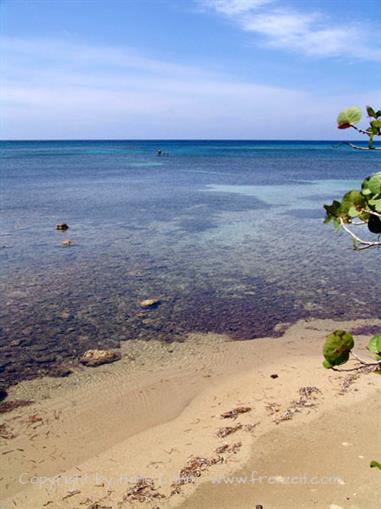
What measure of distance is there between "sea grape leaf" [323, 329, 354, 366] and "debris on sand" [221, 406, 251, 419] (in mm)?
6498

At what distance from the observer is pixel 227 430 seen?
25.6ft

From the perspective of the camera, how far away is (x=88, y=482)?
266 inches

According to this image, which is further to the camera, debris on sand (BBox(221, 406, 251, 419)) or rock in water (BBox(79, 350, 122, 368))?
rock in water (BBox(79, 350, 122, 368))

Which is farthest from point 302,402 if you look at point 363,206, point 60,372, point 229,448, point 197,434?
point 363,206

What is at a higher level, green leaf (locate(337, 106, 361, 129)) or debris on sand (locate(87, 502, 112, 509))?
green leaf (locate(337, 106, 361, 129))

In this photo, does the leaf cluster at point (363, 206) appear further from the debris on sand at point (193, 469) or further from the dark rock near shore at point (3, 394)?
the dark rock near shore at point (3, 394)

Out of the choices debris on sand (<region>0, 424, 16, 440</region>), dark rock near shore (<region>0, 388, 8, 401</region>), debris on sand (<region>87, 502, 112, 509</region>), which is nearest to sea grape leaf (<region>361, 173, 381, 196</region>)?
debris on sand (<region>87, 502, 112, 509</region>)

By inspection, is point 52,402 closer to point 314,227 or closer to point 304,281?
point 304,281

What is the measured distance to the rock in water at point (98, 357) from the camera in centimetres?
1057

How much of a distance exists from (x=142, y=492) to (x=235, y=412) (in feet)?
8.65

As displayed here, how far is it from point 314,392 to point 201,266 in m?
9.52

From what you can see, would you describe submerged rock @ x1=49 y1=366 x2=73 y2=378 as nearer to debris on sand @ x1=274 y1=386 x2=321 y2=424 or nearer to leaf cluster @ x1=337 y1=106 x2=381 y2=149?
debris on sand @ x1=274 y1=386 x2=321 y2=424

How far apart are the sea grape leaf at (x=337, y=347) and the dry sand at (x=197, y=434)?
15.1 feet

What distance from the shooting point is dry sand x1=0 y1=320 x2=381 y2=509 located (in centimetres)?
631
